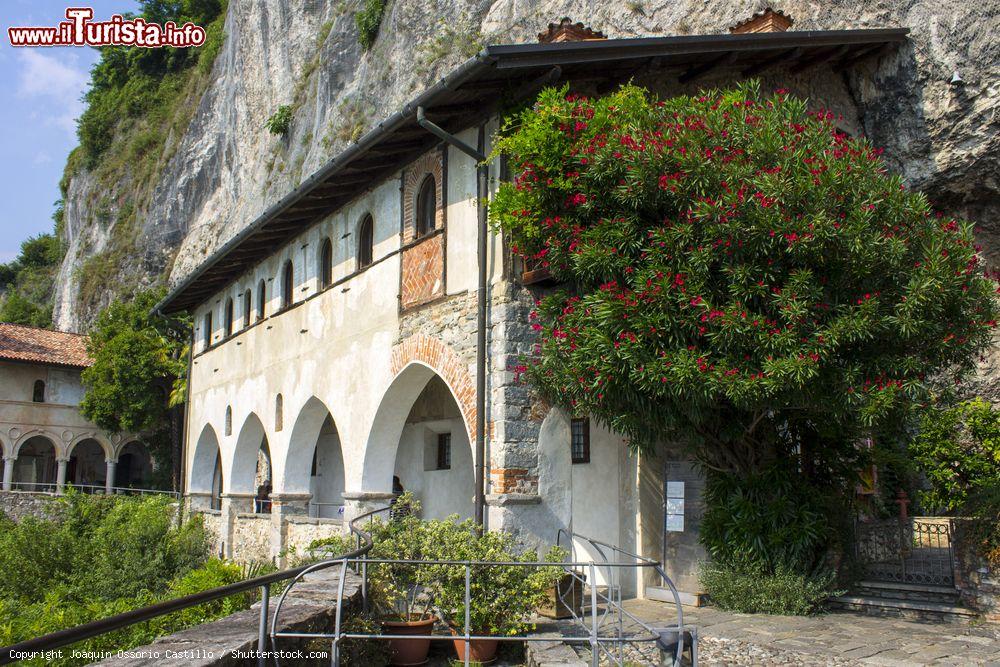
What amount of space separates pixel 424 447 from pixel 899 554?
8393 millimetres

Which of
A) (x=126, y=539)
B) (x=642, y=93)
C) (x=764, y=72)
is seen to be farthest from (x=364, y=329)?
(x=126, y=539)

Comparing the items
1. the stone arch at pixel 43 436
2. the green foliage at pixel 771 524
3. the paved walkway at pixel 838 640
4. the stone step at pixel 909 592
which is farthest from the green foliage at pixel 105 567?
the stone arch at pixel 43 436

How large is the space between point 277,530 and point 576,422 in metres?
7.41

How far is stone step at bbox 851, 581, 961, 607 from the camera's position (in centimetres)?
948

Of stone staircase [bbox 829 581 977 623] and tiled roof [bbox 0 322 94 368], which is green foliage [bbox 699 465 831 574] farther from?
tiled roof [bbox 0 322 94 368]

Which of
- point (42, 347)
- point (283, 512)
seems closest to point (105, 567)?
point (283, 512)

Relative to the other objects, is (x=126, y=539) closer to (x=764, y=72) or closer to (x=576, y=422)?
(x=576, y=422)

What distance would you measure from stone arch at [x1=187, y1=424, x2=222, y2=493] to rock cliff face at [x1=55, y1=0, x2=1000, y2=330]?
964 centimetres

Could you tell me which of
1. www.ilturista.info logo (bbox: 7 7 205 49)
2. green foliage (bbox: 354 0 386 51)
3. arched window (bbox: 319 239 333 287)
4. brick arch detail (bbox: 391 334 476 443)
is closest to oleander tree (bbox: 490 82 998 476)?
brick arch detail (bbox: 391 334 476 443)

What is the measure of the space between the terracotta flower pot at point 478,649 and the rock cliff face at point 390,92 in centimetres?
1009

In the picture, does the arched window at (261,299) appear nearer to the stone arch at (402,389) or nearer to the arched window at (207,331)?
the arched window at (207,331)

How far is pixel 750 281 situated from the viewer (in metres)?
8.26

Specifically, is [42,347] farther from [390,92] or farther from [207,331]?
[390,92]

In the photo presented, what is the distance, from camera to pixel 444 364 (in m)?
11.4
